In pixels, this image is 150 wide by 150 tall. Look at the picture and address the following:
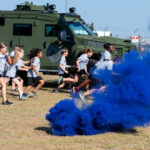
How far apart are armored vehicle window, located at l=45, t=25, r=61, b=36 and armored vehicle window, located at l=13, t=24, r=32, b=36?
63 centimetres

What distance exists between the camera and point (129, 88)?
647 cm

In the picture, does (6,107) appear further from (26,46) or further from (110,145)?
(26,46)

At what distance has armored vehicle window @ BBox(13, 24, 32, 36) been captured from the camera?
15.1 meters

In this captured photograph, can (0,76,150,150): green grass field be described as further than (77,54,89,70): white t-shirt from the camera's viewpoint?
No

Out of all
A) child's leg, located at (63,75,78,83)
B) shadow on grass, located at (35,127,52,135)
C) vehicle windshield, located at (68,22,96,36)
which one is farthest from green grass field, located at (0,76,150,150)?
vehicle windshield, located at (68,22,96,36)

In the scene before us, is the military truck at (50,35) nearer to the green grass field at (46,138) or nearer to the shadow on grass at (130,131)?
the green grass field at (46,138)

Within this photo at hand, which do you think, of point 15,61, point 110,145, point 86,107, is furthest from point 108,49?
point 110,145

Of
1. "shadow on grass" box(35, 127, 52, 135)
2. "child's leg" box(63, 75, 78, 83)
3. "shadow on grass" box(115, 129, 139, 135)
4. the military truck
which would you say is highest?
the military truck

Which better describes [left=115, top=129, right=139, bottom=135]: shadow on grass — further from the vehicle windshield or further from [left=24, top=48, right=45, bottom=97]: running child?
the vehicle windshield

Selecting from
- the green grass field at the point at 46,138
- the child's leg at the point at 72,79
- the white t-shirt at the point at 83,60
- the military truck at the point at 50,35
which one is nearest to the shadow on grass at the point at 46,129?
the green grass field at the point at 46,138

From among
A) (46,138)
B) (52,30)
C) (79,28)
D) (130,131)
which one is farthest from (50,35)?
(46,138)

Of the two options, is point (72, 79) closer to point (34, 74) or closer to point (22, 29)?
point (34, 74)

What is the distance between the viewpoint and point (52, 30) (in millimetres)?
14875

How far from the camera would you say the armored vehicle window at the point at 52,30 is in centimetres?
1480
